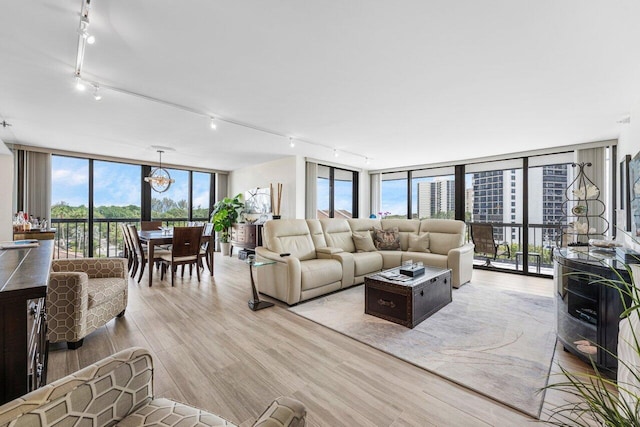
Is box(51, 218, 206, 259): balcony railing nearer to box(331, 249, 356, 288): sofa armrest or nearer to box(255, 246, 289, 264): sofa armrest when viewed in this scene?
box(255, 246, 289, 264): sofa armrest

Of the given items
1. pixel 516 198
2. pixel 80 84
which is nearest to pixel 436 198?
pixel 516 198

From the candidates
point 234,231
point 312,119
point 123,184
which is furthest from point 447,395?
point 123,184

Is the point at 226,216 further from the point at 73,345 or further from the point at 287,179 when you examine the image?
the point at 73,345

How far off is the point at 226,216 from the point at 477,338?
19.8ft

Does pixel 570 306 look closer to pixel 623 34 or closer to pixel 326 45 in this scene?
pixel 623 34

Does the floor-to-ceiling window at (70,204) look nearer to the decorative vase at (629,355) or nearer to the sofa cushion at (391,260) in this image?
the sofa cushion at (391,260)

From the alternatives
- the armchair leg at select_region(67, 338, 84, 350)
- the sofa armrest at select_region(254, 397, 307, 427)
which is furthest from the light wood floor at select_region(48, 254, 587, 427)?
the sofa armrest at select_region(254, 397, 307, 427)

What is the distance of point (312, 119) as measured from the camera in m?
3.74

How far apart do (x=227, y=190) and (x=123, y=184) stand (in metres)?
2.51

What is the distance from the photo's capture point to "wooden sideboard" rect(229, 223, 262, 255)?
20.6ft

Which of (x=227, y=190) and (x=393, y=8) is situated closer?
(x=393, y=8)

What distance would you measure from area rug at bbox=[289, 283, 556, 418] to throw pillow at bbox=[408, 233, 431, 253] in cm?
121

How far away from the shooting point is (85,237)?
19.9ft

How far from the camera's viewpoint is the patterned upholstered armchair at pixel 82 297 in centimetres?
223
